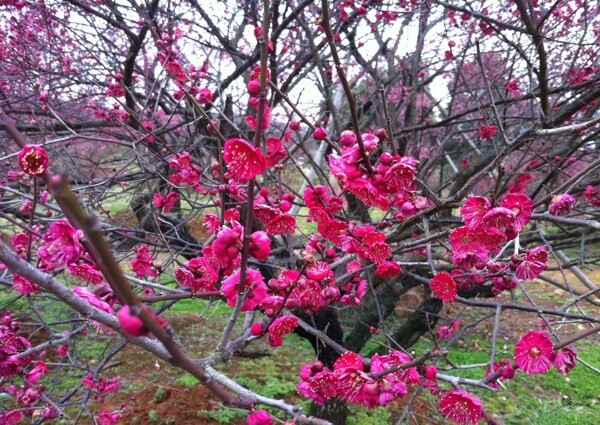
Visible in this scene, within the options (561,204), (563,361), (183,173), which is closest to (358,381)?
(563,361)

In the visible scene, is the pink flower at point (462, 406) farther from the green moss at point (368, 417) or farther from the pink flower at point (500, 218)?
the green moss at point (368, 417)

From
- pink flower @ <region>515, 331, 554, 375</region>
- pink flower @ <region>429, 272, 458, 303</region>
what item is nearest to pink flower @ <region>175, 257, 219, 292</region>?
pink flower @ <region>429, 272, 458, 303</region>

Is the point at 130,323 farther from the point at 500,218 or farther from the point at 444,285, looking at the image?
the point at 444,285

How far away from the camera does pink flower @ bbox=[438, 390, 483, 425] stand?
4.36 feet

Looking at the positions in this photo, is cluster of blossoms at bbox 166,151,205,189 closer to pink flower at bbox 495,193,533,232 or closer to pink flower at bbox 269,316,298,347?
pink flower at bbox 269,316,298,347

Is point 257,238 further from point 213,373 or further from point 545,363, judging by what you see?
point 545,363

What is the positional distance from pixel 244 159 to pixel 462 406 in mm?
1047

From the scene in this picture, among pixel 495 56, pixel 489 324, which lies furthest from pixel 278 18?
pixel 489 324

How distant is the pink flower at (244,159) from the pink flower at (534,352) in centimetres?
109

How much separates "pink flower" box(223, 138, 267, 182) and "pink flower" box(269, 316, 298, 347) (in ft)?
1.74

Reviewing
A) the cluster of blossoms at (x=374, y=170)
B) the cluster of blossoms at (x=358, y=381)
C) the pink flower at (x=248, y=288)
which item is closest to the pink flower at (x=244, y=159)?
the pink flower at (x=248, y=288)

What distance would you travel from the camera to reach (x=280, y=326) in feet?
4.64

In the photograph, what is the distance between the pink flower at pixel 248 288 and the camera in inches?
44.0

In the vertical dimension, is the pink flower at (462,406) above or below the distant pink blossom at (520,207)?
below
